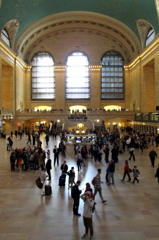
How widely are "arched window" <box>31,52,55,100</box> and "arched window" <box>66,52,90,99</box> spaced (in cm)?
294

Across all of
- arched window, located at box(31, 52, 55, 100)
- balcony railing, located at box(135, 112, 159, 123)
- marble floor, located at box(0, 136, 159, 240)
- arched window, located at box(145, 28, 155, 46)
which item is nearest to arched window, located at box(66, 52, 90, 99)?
arched window, located at box(31, 52, 55, 100)

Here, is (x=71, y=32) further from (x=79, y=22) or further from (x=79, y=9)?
(x=79, y=9)

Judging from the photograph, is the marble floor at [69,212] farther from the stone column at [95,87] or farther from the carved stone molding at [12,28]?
the stone column at [95,87]

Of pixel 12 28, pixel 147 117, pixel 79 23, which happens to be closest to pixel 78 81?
pixel 79 23

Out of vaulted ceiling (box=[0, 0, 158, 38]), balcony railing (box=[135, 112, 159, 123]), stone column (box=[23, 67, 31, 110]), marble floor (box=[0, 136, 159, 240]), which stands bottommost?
marble floor (box=[0, 136, 159, 240])

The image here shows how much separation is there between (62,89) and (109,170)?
34027 mm

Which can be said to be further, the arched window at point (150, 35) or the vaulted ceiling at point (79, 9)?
the arched window at point (150, 35)

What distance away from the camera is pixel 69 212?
6520 mm

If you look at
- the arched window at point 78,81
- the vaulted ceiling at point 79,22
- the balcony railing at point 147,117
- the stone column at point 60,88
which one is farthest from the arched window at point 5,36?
the balcony railing at point 147,117

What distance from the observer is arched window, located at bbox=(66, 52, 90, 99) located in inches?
1662

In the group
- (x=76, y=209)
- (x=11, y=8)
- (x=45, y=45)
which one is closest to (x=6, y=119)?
(x=11, y=8)

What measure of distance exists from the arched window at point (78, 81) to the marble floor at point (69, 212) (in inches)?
1316

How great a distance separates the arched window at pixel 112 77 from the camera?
138 ft

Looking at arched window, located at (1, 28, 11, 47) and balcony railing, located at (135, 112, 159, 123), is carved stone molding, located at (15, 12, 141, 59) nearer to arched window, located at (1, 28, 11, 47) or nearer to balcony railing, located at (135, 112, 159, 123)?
arched window, located at (1, 28, 11, 47)
